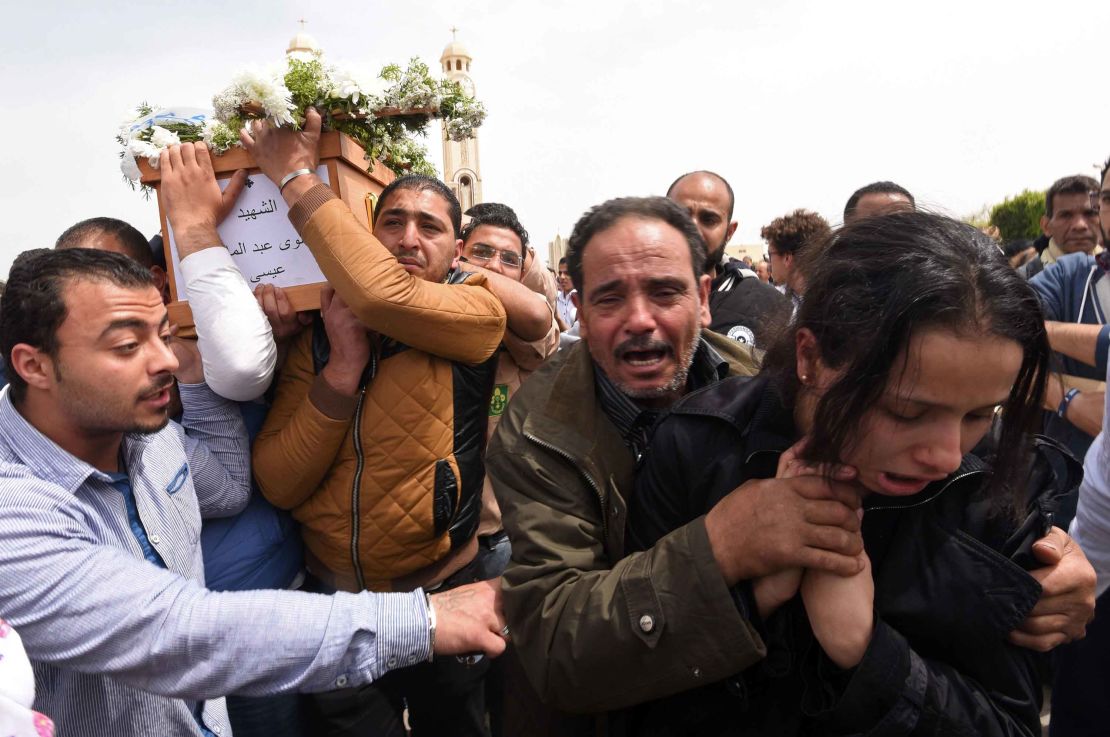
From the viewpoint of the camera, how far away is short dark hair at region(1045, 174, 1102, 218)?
513 centimetres

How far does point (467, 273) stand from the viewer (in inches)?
108

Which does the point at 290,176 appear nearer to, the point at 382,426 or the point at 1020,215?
the point at 382,426

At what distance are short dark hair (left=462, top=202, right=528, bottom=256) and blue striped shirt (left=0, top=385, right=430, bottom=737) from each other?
245 cm

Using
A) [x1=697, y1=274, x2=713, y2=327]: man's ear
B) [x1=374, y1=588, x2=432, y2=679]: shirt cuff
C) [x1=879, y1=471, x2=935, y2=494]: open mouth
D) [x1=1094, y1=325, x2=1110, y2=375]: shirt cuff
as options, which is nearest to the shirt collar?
[x1=374, y1=588, x2=432, y2=679]: shirt cuff

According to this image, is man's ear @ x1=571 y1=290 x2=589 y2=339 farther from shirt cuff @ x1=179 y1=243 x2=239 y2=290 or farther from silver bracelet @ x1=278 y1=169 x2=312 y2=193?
shirt cuff @ x1=179 y1=243 x2=239 y2=290

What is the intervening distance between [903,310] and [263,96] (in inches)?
79.4

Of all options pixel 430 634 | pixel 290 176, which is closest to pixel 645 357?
pixel 430 634

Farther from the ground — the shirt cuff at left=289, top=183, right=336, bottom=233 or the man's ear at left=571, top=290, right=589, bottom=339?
the shirt cuff at left=289, top=183, right=336, bottom=233

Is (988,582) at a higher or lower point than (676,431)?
lower

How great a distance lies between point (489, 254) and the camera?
3783mm

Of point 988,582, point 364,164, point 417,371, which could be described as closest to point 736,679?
point 988,582

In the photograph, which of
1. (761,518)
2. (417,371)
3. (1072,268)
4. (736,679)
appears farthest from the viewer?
(1072,268)

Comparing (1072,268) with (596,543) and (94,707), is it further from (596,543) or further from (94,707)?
(94,707)

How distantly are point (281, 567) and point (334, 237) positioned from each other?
123cm
